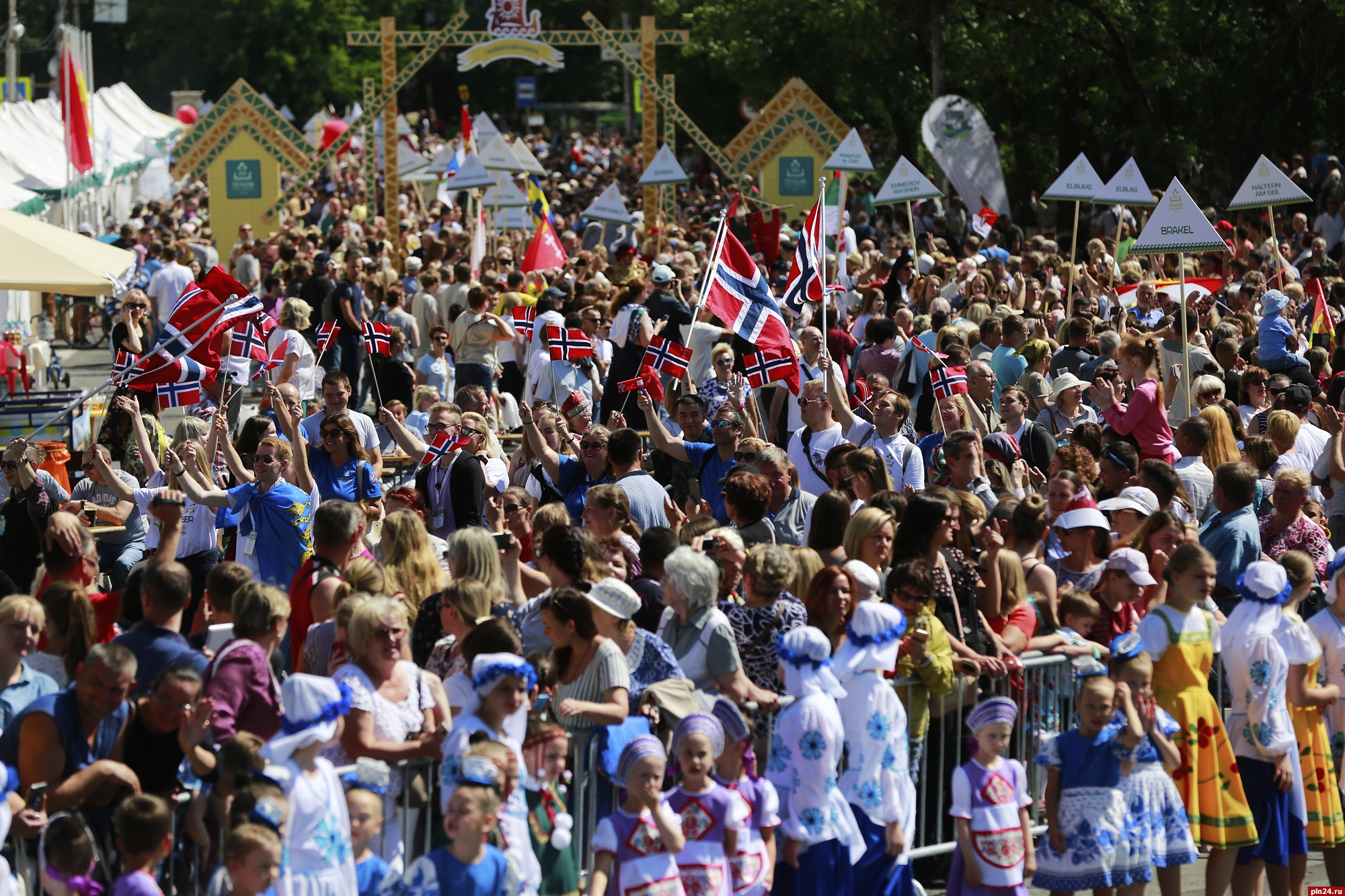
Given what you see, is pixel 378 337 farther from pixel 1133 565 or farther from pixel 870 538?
pixel 1133 565

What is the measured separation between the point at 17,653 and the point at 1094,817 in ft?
12.4

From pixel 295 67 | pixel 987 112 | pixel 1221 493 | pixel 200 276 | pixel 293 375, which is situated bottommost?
pixel 1221 493

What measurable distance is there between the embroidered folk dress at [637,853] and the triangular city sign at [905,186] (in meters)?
14.5

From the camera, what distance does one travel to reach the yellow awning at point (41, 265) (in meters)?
10.2

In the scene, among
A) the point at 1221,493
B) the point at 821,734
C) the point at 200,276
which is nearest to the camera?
the point at 821,734

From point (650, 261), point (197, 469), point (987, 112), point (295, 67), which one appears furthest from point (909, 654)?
point (295, 67)

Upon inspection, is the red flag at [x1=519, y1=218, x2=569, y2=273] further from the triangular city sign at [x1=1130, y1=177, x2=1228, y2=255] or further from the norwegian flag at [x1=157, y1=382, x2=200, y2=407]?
the norwegian flag at [x1=157, y1=382, x2=200, y2=407]

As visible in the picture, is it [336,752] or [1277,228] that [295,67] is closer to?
[1277,228]

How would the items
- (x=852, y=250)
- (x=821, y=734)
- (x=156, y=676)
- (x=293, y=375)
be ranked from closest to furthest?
1. (x=156, y=676)
2. (x=821, y=734)
3. (x=293, y=375)
4. (x=852, y=250)

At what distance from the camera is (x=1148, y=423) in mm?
10320

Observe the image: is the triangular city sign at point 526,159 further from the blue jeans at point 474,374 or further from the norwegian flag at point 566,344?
the norwegian flag at point 566,344

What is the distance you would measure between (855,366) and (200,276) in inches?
432

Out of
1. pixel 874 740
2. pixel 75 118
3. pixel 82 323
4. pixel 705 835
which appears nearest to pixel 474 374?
pixel 874 740

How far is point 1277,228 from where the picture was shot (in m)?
24.4
